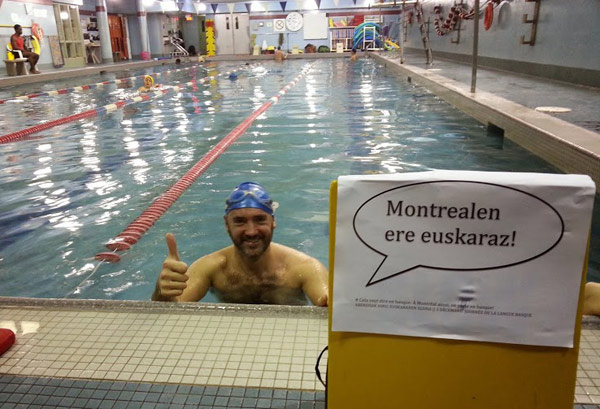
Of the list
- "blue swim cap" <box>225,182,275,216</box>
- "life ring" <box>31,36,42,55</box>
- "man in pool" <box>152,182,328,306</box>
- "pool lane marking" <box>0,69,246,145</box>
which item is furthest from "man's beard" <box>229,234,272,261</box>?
"life ring" <box>31,36,42,55</box>

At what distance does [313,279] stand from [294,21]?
103 feet

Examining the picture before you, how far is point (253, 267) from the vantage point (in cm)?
275

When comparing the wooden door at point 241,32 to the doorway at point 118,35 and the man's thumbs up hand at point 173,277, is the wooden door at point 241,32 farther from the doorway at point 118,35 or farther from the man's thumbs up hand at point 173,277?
the man's thumbs up hand at point 173,277

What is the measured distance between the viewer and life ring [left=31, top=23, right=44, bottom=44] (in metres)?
18.2

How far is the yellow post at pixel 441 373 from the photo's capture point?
3.43ft

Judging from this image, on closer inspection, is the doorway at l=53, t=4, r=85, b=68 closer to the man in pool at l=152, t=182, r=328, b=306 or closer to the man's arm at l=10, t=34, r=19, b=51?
the man's arm at l=10, t=34, r=19, b=51

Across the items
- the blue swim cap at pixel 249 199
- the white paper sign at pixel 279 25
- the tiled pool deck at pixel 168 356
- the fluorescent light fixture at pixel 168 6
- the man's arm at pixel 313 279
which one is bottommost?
the man's arm at pixel 313 279

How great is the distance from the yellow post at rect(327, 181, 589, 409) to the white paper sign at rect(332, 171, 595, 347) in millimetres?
25

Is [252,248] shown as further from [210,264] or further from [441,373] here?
[441,373]

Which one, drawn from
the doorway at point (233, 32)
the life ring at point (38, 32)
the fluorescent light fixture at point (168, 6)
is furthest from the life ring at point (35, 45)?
the doorway at point (233, 32)

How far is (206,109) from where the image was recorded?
394 inches

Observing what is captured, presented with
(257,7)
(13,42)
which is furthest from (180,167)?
(257,7)

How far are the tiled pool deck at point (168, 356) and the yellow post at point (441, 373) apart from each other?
1.41ft

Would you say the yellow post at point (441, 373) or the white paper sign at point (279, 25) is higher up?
the white paper sign at point (279, 25)
